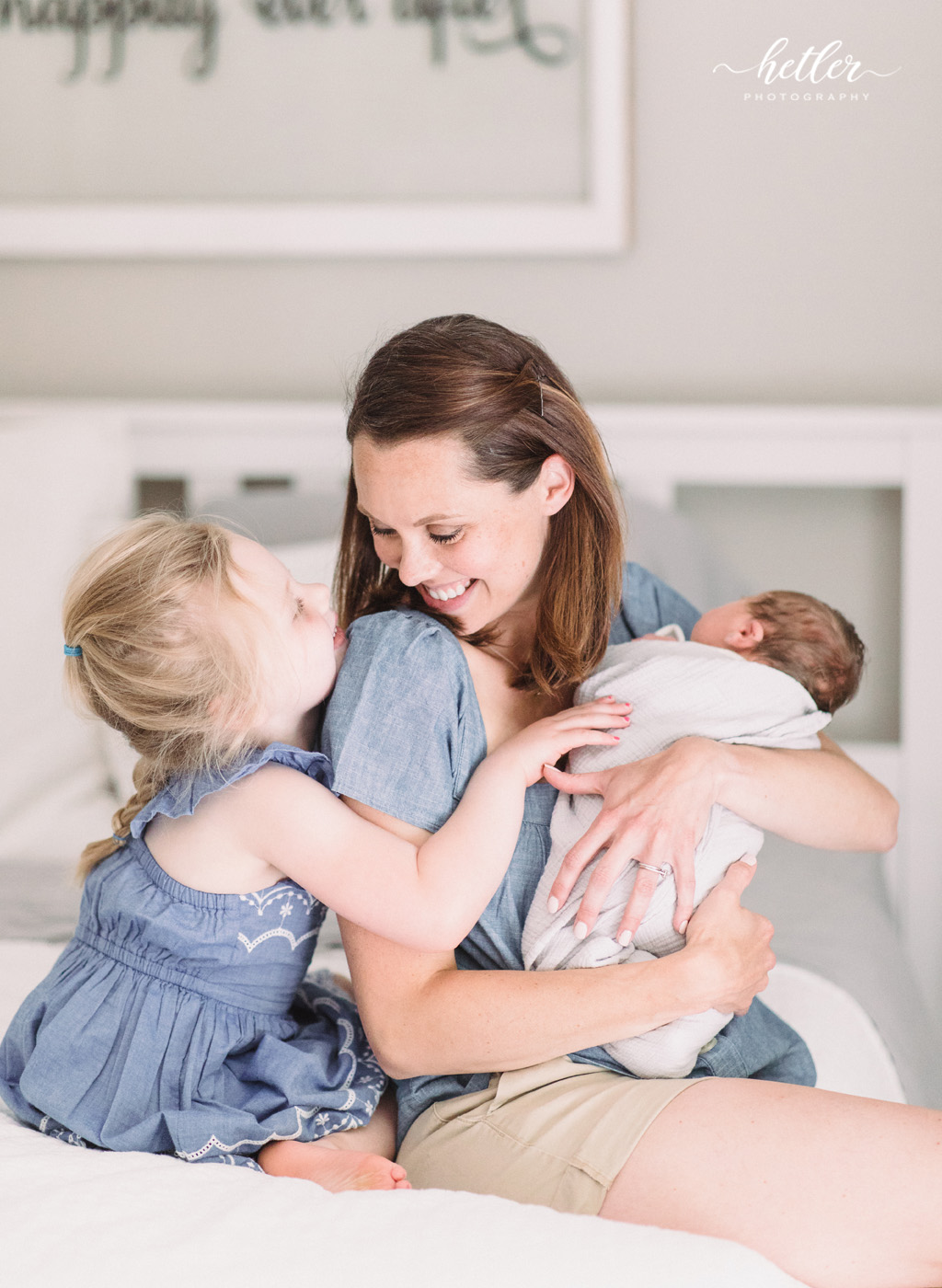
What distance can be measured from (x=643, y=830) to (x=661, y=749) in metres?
0.13

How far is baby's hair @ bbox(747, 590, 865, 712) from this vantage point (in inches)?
47.1

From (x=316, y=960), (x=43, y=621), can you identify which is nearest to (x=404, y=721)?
(x=316, y=960)

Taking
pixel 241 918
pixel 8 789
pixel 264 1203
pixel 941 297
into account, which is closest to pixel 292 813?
pixel 241 918

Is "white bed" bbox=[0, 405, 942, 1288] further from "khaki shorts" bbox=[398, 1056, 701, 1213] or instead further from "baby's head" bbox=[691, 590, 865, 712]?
"baby's head" bbox=[691, 590, 865, 712]

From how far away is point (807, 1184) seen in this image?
2.72ft

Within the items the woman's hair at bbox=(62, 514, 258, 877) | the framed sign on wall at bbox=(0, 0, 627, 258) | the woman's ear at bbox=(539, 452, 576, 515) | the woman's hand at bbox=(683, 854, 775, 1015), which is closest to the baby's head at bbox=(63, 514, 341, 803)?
the woman's hair at bbox=(62, 514, 258, 877)

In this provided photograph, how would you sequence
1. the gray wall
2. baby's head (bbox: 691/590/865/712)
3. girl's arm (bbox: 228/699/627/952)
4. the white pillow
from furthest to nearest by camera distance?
1. the gray wall
2. the white pillow
3. baby's head (bbox: 691/590/865/712)
4. girl's arm (bbox: 228/699/627/952)

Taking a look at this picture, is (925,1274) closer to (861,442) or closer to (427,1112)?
(427,1112)

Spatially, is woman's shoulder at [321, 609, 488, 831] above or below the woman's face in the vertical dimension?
below

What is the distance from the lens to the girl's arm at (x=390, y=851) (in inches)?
36.5

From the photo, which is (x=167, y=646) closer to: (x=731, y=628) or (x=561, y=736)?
(x=561, y=736)

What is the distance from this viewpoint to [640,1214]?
0.85 metres

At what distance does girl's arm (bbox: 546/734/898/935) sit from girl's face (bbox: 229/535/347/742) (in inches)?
9.5

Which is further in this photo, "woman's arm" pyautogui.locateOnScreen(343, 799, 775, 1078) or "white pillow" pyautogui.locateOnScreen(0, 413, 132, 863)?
"white pillow" pyautogui.locateOnScreen(0, 413, 132, 863)
